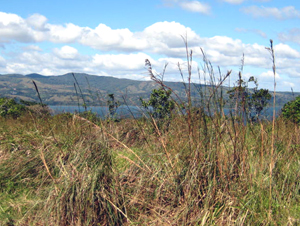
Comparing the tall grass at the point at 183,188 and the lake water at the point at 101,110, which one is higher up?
the lake water at the point at 101,110

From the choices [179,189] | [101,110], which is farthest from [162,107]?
[179,189]

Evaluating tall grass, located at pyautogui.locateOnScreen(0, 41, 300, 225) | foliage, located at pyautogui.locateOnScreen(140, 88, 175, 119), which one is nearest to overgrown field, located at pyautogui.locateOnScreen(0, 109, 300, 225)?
tall grass, located at pyautogui.locateOnScreen(0, 41, 300, 225)

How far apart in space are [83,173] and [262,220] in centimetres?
180

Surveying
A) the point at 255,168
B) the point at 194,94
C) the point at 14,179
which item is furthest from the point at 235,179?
the point at 14,179

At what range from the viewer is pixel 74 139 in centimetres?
438

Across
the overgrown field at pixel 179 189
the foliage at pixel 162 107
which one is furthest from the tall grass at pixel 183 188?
the foliage at pixel 162 107

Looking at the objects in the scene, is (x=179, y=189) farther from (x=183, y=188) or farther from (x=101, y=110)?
(x=101, y=110)

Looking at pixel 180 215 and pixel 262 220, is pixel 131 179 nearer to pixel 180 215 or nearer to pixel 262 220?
pixel 180 215

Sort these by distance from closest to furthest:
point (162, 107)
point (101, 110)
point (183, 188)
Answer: point (183, 188) → point (101, 110) → point (162, 107)

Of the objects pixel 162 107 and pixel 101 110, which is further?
pixel 162 107

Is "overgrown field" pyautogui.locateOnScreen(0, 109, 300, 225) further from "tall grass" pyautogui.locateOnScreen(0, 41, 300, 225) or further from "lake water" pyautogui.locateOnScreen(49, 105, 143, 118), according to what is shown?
"lake water" pyautogui.locateOnScreen(49, 105, 143, 118)

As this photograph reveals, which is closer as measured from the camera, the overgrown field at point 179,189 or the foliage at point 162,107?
the overgrown field at point 179,189

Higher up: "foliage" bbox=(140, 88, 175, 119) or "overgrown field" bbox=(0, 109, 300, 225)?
"foliage" bbox=(140, 88, 175, 119)

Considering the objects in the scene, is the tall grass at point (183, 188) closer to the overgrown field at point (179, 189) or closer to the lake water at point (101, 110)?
the overgrown field at point (179, 189)
